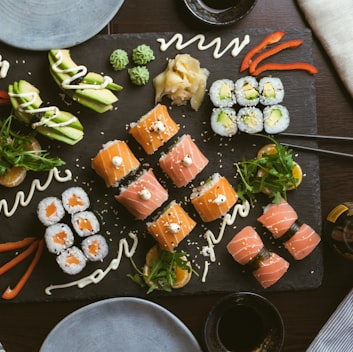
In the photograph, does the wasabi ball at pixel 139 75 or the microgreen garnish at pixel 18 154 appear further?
the wasabi ball at pixel 139 75

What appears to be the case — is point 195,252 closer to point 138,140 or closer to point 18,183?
point 138,140

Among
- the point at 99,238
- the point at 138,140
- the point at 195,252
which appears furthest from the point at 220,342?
the point at 138,140

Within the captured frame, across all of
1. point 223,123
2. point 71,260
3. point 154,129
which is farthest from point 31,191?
point 223,123

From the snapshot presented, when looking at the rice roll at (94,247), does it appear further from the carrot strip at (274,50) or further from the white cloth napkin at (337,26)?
the white cloth napkin at (337,26)

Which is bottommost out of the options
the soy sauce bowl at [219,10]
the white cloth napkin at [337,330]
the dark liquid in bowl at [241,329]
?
the white cloth napkin at [337,330]

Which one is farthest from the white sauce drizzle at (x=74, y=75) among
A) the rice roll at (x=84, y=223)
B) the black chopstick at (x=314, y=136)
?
the black chopstick at (x=314, y=136)

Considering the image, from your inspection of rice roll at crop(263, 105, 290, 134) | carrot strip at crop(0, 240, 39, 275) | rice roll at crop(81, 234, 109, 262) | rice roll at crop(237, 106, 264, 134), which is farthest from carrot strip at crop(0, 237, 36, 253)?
rice roll at crop(263, 105, 290, 134)

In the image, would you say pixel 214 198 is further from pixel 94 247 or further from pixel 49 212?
pixel 49 212

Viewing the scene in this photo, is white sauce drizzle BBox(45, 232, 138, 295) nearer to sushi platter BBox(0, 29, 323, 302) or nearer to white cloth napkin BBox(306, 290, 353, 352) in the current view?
sushi platter BBox(0, 29, 323, 302)
